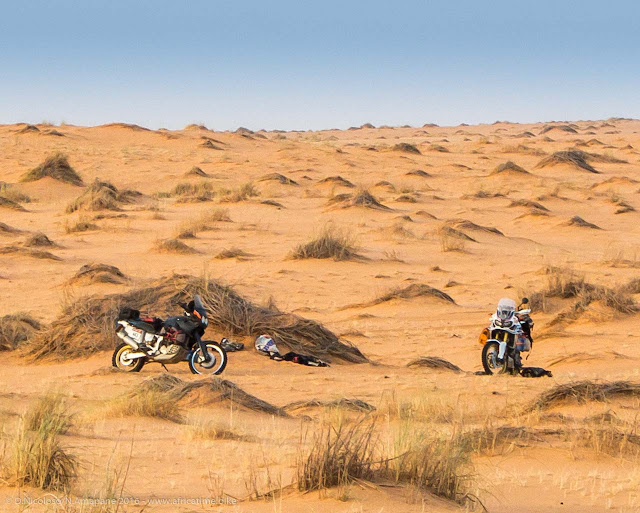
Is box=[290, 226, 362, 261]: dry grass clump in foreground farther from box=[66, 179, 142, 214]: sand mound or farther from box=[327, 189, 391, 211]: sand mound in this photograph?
box=[66, 179, 142, 214]: sand mound

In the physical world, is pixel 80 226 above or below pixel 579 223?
below

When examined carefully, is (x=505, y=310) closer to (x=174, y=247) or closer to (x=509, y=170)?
(x=174, y=247)

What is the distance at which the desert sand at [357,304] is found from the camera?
598 cm

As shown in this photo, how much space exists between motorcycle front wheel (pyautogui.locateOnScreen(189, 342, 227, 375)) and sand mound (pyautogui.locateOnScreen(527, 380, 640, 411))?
3.28m

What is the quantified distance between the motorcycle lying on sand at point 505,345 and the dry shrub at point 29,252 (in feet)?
35.8

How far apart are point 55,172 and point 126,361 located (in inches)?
941

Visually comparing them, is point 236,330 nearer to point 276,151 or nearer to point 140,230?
point 140,230

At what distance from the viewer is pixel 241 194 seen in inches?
1182

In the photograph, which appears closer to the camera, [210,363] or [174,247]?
[210,363]

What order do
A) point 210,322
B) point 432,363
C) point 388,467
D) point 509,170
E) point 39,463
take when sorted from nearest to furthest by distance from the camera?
point 39,463 → point 388,467 → point 432,363 → point 210,322 → point 509,170

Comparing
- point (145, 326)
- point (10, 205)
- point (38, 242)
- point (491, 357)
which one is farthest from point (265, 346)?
point (10, 205)

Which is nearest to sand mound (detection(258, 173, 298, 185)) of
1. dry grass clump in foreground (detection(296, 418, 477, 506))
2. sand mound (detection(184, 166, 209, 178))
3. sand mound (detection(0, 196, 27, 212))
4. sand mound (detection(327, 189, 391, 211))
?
sand mound (detection(184, 166, 209, 178))

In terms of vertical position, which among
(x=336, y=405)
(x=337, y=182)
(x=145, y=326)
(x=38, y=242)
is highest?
(x=337, y=182)

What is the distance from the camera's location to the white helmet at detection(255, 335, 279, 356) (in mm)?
11203
